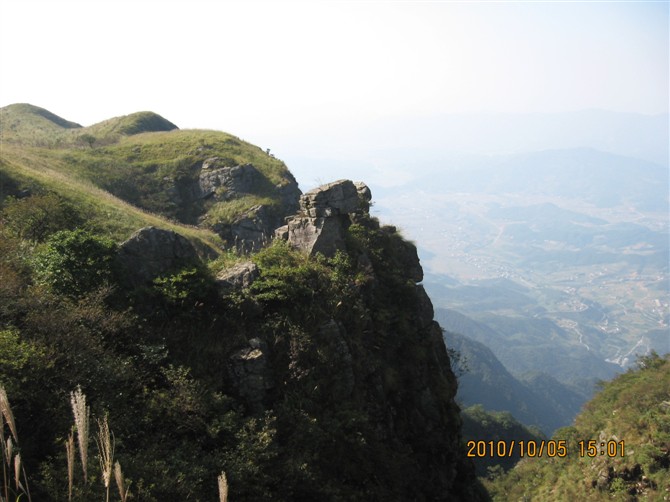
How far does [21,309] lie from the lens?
344 inches

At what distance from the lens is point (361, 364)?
43.6 feet

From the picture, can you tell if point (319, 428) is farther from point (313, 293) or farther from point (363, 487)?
point (313, 293)

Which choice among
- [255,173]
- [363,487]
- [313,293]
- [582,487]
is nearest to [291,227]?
[313,293]

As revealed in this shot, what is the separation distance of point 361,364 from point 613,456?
2349cm

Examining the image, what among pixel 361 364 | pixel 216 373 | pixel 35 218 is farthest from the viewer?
pixel 35 218

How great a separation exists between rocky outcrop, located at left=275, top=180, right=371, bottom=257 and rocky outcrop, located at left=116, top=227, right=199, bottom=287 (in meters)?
4.64

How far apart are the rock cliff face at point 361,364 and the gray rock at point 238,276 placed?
0.20 metres

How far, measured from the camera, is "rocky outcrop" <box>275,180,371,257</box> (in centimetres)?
1600

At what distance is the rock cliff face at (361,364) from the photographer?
10672 mm

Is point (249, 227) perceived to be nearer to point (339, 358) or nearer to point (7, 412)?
point (339, 358)

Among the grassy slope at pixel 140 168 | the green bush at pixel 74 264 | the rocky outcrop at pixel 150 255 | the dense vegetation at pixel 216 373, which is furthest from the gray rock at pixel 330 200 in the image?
the grassy slope at pixel 140 168

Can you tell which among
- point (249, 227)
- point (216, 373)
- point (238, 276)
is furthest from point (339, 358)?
point (249, 227)

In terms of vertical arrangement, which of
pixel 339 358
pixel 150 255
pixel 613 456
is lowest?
pixel 613 456

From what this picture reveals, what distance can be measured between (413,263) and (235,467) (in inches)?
549
